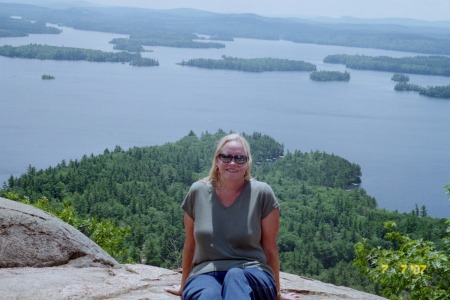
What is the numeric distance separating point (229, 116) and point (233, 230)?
→ 71.6 m

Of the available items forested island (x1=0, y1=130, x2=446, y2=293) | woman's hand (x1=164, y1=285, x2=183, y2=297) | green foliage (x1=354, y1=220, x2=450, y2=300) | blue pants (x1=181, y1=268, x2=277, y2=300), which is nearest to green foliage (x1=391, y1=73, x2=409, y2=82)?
forested island (x1=0, y1=130, x2=446, y2=293)

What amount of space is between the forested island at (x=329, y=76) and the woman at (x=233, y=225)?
10936cm

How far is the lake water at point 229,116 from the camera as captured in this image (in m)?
55.7

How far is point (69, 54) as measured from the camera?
11231 centimetres

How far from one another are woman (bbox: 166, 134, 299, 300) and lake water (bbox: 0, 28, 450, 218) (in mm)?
44811

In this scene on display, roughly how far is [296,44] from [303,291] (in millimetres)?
179057

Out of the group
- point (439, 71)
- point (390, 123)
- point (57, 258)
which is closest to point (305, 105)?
point (390, 123)

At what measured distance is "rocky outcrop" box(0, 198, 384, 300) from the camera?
481cm

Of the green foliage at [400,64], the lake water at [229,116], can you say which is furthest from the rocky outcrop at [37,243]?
the green foliage at [400,64]

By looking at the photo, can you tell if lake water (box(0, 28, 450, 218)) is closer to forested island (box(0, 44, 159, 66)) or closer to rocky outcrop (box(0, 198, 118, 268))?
forested island (box(0, 44, 159, 66))

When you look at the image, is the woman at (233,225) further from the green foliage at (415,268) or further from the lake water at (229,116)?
the lake water at (229,116)

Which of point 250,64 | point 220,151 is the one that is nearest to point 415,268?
point 220,151

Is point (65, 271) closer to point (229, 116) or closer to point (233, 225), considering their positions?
point (233, 225)

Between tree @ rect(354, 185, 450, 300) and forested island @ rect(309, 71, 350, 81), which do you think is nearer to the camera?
tree @ rect(354, 185, 450, 300)
